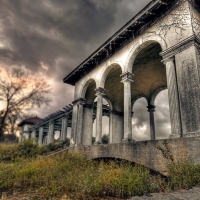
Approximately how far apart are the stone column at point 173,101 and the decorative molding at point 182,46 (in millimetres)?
265

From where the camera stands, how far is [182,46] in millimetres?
6988

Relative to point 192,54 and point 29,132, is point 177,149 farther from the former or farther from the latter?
point 29,132

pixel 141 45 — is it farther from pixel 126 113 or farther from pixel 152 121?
pixel 152 121

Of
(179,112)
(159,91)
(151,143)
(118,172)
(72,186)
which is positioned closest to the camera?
(72,186)

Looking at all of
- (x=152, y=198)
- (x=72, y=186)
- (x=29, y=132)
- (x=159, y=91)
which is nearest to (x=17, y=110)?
(x=29, y=132)

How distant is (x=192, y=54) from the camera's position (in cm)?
661

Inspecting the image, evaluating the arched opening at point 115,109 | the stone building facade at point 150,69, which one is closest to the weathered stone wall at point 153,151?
the stone building facade at point 150,69

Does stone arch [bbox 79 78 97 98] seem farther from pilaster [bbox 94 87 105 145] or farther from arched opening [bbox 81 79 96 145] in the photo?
pilaster [bbox 94 87 105 145]

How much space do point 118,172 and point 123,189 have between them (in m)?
0.90

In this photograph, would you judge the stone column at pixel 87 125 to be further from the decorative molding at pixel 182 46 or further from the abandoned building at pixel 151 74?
the decorative molding at pixel 182 46

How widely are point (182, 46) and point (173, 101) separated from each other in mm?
2353

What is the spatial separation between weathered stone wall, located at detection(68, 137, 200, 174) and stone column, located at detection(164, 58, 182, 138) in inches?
34.1

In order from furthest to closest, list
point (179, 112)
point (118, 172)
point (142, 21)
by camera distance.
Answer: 1. point (142, 21)
2. point (179, 112)
3. point (118, 172)

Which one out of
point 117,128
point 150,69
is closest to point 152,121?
point 117,128
